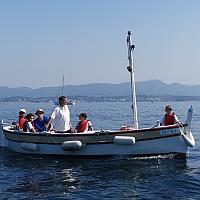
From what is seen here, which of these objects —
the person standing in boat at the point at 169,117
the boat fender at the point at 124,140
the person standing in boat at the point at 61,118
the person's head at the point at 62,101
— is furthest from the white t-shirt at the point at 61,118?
the person standing in boat at the point at 169,117

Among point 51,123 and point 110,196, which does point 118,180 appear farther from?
point 51,123

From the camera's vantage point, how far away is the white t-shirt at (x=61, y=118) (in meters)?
19.0

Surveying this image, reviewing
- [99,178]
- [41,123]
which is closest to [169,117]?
[99,178]

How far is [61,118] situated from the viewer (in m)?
19.3

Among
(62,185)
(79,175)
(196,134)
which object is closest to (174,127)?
(79,175)

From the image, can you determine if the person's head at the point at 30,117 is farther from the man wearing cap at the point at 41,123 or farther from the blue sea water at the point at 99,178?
the blue sea water at the point at 99,178

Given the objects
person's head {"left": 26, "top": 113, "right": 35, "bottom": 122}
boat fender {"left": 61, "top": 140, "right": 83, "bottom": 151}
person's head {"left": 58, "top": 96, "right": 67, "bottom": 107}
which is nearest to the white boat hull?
boat fender {"left": 61, "top": 140, "right": 83, "bottom": 151}

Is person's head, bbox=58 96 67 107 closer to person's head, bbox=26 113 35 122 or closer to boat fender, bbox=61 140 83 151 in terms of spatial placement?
boat fender, bbox=61 140 83 151

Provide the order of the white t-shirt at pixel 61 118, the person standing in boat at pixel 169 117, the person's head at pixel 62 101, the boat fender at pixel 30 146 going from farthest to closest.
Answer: the boat fender at pixel 30 146, the white t-shirt at pixel 61 118, the person's head at pixel 62 101, the person standing in boat at pixel 169 117

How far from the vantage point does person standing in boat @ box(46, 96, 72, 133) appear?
1891 cm

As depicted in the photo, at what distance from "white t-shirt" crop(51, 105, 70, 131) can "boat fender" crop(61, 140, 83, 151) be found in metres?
1.14

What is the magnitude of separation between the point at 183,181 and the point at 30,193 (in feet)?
17.6

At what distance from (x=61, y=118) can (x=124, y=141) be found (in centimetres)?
339

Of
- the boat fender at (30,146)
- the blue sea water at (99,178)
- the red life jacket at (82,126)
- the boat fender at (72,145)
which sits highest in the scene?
the red life jacket at (82,126)
